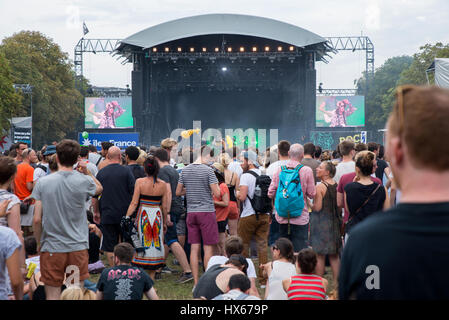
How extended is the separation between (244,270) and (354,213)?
143 centimetres

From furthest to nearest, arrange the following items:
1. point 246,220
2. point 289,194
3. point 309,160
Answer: point 309,160, point 246,220, point 289,194

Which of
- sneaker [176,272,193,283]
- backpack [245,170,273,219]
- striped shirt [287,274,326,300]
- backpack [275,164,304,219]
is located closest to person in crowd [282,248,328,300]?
striped shirt [287,274,326,300]

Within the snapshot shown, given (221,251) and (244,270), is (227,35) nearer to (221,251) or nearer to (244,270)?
(221,251)

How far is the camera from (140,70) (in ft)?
87.9

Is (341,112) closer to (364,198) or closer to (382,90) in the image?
(364,198)

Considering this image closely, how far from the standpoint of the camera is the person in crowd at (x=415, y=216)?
129cm

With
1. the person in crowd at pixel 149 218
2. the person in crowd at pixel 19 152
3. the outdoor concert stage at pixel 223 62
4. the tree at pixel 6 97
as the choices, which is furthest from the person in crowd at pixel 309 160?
the tree at pixel 6 97

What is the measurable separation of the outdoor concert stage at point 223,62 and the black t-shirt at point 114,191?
20.0 m

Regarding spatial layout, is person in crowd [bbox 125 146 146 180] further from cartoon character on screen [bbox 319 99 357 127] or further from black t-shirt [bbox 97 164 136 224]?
cartoon character on screen [bbox 319 99 357 127]

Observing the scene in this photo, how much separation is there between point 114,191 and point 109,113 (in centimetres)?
3395

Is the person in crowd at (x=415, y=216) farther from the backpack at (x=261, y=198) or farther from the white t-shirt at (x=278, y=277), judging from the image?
the backpack at (x=261, y=198)

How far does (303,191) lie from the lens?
6.14m

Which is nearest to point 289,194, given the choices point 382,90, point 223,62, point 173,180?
point 173,180
